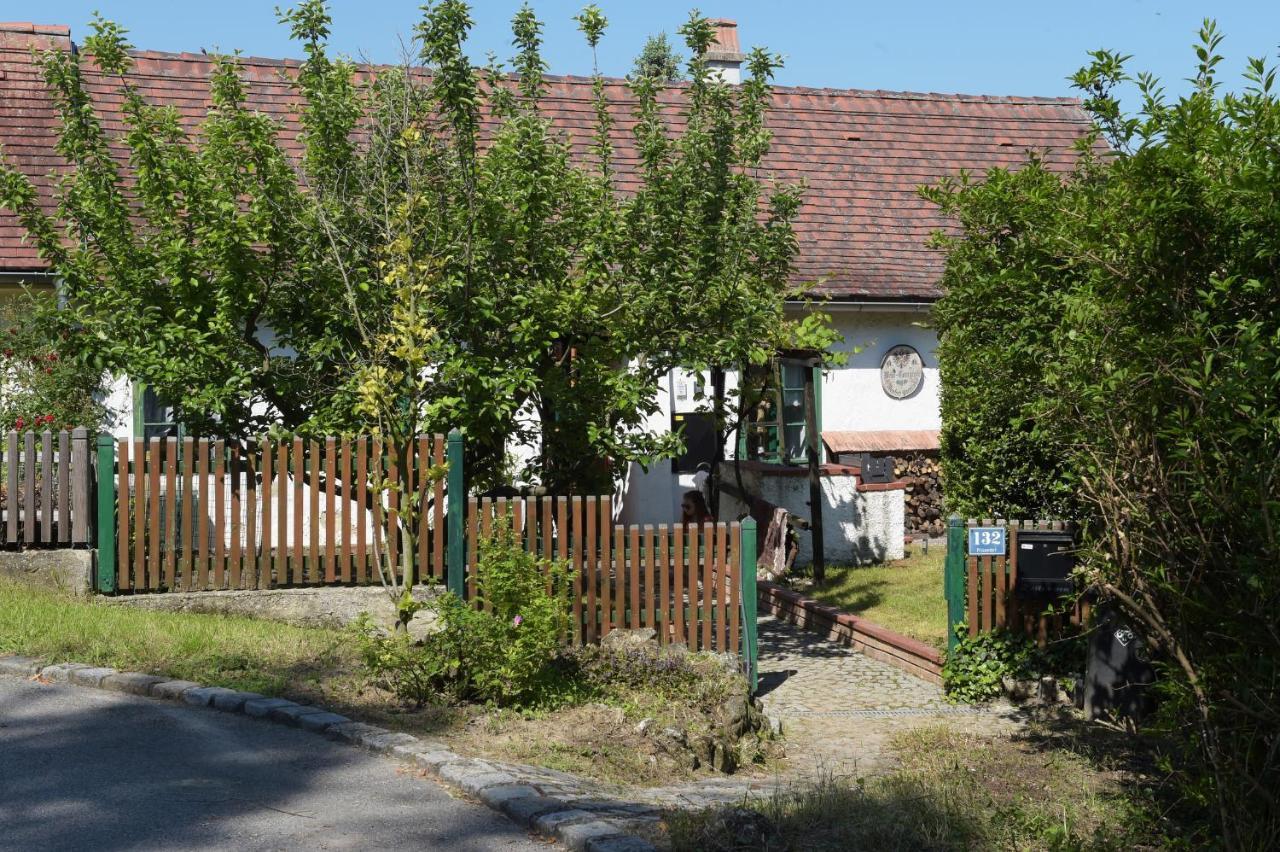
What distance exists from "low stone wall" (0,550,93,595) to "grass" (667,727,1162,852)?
668 cm

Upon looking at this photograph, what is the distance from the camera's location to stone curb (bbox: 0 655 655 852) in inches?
255

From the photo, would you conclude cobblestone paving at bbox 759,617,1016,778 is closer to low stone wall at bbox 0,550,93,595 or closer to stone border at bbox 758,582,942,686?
stone border at bbox 758,582,942,686

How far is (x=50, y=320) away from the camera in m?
11.9

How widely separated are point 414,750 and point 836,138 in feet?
53.5

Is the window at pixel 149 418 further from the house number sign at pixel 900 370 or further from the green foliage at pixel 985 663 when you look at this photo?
the house number sign at pixel 900 370

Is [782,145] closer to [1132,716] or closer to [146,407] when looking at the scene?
[146,407]

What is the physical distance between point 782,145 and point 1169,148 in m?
15.6

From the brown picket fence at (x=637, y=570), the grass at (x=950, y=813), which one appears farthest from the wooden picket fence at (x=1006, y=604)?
the grass at (x=950, y=813)

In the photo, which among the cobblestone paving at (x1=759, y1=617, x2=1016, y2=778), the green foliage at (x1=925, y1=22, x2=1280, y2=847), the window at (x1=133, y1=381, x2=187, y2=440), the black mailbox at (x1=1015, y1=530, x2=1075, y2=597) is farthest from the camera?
the window at (x1=133, y1=381, x2=187, y2=440)

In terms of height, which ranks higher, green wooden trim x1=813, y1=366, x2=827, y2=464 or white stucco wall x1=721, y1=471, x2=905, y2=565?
green wooden trim x1=813, y1=366, x2=827, y2=464

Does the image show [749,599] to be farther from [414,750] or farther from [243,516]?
[243,516]

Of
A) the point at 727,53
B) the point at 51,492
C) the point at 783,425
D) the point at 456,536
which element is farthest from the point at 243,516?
the point at 727,53

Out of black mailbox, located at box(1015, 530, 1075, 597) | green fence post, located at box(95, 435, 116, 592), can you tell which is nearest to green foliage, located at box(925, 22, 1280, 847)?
black mailbox, located at box(1015, 530, 1075, 597)

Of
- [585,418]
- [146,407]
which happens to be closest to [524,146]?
[585,418]
